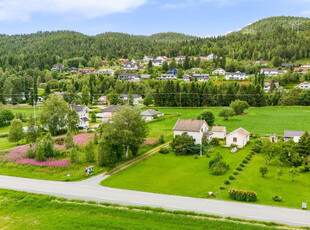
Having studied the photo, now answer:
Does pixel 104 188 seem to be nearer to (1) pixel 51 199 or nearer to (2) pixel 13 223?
(1) pixel 51 199

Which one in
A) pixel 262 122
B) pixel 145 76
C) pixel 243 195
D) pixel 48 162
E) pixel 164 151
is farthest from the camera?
pixel 145 76

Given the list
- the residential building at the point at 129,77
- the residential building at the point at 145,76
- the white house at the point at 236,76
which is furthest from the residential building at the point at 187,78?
the residential building at the point at 129,77

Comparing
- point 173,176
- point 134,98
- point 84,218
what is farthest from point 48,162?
point 134,98

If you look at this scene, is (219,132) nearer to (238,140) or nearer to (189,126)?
(238,140)

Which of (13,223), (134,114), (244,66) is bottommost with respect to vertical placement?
(13,223)

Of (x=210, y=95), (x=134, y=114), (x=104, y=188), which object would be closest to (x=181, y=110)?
(x=210, y=95)

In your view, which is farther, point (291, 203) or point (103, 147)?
point (103, 147)
